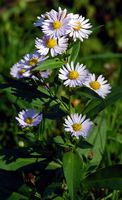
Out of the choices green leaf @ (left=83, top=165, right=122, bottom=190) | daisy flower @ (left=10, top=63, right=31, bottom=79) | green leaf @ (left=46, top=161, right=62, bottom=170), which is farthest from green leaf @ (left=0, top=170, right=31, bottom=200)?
daisy flower @ (left=10, top=63, right=31, bottom=79)

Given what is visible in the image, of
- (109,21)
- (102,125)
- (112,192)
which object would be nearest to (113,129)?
(102,125)

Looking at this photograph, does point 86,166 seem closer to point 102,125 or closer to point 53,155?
point 53,155

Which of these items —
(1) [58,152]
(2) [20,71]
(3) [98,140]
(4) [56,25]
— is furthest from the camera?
(3) [98,140]

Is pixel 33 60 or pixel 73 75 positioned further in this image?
pixel 33 60

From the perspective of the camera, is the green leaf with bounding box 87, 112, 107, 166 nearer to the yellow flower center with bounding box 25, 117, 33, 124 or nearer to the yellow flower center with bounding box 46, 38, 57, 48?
the yellow flower center with bounding box 25, 117, 33, 124

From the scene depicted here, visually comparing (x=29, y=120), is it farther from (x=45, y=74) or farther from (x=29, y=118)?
(x=45, y=74)

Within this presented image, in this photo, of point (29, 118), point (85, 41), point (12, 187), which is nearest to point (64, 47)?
point (29, 118)

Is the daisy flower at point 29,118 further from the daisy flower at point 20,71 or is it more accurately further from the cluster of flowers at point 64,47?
the daisy flower at point 20,71
